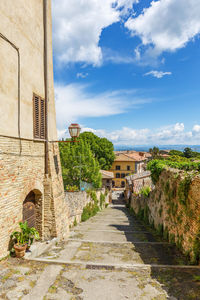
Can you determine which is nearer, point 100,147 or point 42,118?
point 42,118

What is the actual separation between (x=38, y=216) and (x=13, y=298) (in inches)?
168

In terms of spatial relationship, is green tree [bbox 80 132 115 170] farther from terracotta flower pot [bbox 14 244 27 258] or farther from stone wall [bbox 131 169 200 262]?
terracotta flower pot [bbox 14 244 27 258]

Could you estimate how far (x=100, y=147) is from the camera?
40.8 metres

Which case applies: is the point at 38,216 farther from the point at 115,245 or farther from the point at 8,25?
the point at 8,25

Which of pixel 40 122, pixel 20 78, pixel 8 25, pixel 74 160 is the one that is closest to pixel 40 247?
pixel 40 122

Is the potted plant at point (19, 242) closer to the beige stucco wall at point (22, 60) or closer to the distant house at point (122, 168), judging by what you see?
the beige stucco wall at point (22, 60)

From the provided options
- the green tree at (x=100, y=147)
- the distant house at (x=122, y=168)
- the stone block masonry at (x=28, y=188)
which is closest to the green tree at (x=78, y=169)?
the green tree at (x=100, y=147)

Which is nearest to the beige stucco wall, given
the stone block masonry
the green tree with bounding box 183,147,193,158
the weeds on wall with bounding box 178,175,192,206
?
the stone block masonry

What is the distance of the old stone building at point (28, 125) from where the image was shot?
19.3 ft

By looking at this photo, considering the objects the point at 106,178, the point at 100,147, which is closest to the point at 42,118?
the point at 106,178

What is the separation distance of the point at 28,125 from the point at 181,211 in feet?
21.0

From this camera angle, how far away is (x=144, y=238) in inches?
365

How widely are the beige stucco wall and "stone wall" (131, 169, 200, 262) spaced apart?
19.1ft

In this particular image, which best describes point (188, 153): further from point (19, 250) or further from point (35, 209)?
point (19, 250)
